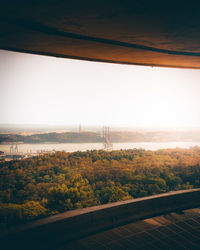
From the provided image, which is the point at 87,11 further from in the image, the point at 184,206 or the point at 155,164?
the point at 155,164

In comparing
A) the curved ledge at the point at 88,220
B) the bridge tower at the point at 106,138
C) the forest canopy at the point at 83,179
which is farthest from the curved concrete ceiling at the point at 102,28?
the bridge tower at the point at 106,138

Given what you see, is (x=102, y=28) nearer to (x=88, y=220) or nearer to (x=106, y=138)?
(x=88, y=220)

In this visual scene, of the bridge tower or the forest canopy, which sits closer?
the forest canopy

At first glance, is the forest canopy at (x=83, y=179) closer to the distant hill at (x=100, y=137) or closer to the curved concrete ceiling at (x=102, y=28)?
the distant hill at (x=100, y=137)

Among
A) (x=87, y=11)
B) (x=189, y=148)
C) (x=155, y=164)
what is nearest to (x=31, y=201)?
(x=87, y=11)

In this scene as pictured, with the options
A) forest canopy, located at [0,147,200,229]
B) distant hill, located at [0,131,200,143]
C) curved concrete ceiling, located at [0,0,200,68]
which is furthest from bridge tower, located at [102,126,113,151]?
curved concrete ceiling, located at [0,0,200,68]

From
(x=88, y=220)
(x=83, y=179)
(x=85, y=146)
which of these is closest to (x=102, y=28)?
(x=88, y=220)

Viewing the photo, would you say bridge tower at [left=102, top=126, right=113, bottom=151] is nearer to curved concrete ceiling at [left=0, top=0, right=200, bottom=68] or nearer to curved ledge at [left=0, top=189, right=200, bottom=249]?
curved ledge at [left=0, top=189, right=200, bottom=249]
